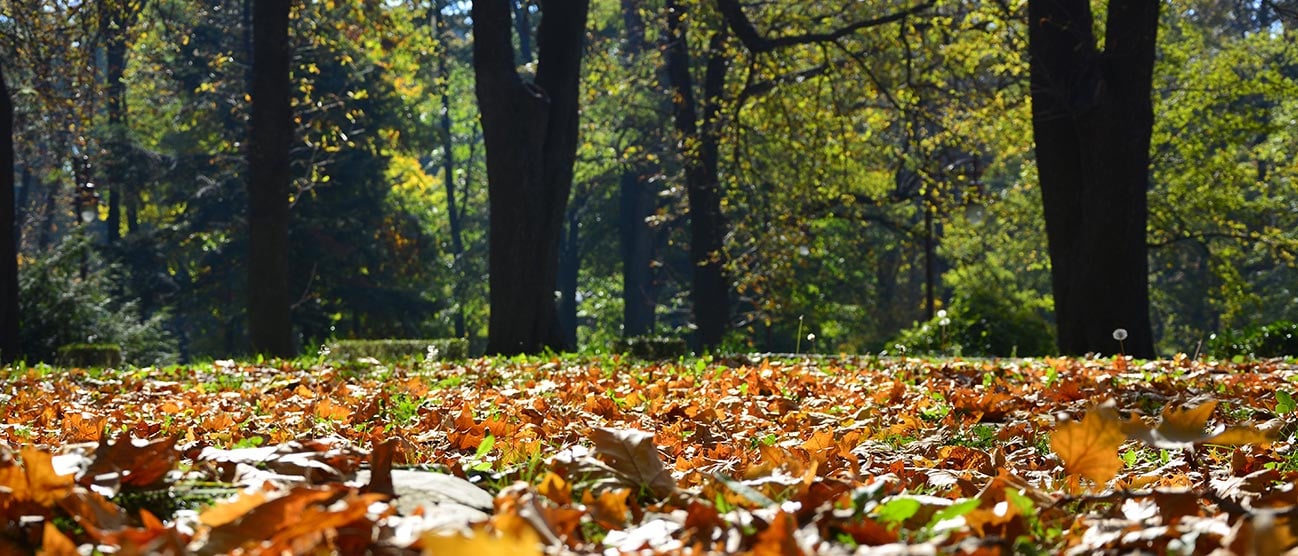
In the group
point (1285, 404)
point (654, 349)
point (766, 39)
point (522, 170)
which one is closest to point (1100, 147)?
point (766, 39)

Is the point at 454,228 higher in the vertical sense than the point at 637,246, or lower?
higher

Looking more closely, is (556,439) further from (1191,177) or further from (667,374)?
(1191,177)

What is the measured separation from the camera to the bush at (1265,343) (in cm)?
1452

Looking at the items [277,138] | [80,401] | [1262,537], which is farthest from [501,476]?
[277,138]

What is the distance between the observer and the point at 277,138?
1516cm

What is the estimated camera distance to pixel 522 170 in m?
14.7

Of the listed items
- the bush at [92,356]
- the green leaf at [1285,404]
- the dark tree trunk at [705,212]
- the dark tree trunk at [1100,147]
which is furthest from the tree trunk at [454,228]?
the green leaf at [1285,404]

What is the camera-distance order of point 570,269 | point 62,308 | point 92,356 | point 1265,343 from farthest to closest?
point 570,269 → point 62,308 → point 92,356 → point 1265,343

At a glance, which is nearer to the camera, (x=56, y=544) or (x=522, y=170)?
(x=56, y=544)

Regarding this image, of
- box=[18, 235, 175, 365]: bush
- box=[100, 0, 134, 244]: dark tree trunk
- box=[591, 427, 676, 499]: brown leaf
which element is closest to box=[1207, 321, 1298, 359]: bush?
box=[591, 427, 676, 499]: brown leaf

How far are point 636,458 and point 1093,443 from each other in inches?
39.7

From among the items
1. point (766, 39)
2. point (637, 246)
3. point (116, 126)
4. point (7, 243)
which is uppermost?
point (116, 126)

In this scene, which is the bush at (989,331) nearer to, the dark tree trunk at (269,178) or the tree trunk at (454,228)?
the dark tree trunk at (269,178)

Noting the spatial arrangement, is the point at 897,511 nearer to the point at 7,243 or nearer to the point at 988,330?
the point at 7,243
